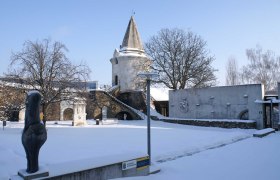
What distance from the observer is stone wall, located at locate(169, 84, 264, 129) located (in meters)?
27.1

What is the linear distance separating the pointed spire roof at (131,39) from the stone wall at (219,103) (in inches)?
502

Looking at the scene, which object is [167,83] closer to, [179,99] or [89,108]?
[179,99]

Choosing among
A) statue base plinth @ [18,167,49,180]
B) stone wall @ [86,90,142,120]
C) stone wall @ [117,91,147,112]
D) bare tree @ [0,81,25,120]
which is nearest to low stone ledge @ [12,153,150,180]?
statue base plinth @ [18,167,49,180]

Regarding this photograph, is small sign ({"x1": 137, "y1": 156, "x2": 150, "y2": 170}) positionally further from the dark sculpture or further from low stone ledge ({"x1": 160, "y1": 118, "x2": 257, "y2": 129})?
low stone ledge ({"x1": 160, "y1": 118, "x2": 257, "y2": 129})

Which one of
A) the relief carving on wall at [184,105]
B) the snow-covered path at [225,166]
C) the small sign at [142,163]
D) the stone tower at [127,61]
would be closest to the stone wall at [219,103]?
the relief carving on wall at [184,105]

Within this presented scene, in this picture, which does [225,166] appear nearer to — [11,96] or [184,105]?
[11,96]

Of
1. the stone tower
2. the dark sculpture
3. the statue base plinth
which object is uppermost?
the stone tower

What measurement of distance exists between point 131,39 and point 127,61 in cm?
442

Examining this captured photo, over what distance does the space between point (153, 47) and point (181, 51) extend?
13.9 ft

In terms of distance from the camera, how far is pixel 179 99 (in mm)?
34375

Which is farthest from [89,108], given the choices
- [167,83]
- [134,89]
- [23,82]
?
[23,82]

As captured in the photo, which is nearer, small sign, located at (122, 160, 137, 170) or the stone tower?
small sign, located at (122, 160, 137, 170)

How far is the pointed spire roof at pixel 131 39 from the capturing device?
43812 mm

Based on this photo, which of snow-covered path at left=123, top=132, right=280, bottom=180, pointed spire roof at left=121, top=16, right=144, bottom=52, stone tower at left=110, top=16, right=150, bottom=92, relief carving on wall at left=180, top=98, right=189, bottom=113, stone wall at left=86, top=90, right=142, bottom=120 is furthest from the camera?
pointed spire roof at left=121, top=16, right=144, bottom=52
